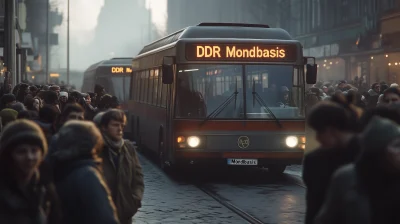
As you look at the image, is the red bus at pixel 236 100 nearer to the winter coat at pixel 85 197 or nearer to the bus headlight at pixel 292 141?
the bus headlight at pixel 292 141

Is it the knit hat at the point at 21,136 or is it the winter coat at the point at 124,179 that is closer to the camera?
the knit hat at the point at 21,136

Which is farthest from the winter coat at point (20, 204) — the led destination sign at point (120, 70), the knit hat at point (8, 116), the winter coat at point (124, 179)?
the led destination sign at point (120, 70)

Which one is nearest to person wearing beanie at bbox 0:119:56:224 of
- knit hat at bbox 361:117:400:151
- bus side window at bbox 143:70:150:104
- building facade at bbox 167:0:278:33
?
knit hat at bbox 361:117:400:151

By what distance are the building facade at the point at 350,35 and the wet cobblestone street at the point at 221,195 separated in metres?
24.3

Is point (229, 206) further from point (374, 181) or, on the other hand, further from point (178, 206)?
point (374, 181)

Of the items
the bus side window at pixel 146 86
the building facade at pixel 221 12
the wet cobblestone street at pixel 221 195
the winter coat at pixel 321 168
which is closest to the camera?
the winter coat at pixel 321 168

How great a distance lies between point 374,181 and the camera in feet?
14.0

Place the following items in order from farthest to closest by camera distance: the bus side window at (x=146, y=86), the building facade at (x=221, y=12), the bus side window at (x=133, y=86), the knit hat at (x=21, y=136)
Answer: the building facade at (x=221, y=12) < the bus side window at (x=133, y=86) < the bus side window at (x=146, y=86) < the knit hat at (x=21, y=136)

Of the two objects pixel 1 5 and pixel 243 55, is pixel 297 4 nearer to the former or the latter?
pixel 1 5

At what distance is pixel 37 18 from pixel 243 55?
112 m

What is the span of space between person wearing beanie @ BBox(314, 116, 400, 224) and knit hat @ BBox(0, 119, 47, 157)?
147 cm

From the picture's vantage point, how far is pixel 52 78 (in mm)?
97062

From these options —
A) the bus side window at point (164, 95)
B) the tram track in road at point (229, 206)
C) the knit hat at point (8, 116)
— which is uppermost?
the bus side window at point (164, 95)

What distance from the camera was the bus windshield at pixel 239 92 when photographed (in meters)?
15.4
